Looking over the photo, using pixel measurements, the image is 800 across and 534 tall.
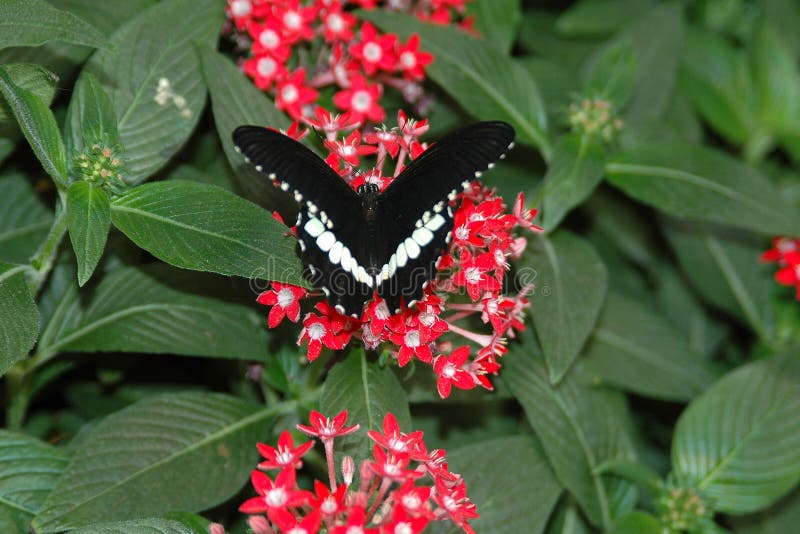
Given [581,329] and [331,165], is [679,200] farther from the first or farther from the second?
[331,165]

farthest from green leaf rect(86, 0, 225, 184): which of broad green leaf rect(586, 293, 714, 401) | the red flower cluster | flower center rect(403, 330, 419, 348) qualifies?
the red flower cluster

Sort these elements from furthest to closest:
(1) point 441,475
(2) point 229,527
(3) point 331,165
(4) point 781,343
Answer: (4) point 781,343 < (2) point 229,527 < (3) point 331,165 < (1) point 441,475

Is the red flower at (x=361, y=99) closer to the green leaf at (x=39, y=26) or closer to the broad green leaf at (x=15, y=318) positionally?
the green leaf at (x=39, y=26)

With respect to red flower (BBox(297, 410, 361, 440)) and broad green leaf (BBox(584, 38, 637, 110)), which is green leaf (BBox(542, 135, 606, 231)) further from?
red flower (BBox(297, 410, 361, 440))

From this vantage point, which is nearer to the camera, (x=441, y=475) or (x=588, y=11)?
(x=441, y=475)

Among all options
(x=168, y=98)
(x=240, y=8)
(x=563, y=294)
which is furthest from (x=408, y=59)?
(x=563, y=294)

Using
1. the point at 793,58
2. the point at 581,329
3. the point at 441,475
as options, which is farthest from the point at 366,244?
the point at 793,58

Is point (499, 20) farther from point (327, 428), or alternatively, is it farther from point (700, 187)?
point (327, 428)
